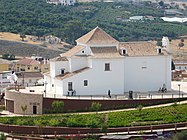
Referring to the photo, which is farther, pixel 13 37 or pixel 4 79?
pixel 13 37

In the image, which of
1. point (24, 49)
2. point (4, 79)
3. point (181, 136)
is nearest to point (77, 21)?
point (24, 49)

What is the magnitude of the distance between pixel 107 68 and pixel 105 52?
125 cm

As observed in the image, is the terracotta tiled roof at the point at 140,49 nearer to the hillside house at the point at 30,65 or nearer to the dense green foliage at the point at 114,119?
the dense green foliage at the point at 114,119

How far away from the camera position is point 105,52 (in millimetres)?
57188

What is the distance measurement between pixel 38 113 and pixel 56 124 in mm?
3951

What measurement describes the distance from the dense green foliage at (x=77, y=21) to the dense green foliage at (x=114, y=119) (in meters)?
68.6

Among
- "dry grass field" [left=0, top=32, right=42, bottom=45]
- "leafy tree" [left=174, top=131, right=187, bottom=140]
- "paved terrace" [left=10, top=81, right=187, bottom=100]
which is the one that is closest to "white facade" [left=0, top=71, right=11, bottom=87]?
"paved terrace" [left=10, top=81, right=187, bottom=100]

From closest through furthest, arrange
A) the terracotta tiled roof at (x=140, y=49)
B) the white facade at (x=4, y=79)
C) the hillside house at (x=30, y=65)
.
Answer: the terracotta tiled roof at (x=140, y=49) → the white facade at (x=4, y=79) → the hillside house at (x=30, y=65)

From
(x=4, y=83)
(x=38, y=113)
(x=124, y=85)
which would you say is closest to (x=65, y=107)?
(x=38, y=113)

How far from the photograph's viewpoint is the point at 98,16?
152 meters

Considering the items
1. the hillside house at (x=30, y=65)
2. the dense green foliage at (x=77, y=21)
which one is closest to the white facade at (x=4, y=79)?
the hillside house at (x=30, y=65)

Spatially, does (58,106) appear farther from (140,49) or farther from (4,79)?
(4,79)

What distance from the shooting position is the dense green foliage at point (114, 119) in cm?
5059

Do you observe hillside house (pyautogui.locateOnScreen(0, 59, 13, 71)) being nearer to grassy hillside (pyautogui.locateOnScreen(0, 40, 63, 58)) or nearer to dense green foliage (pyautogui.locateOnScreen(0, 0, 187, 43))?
grassy hillside (pyautogui.locateOnScreen(0, 40, 63, 58))
